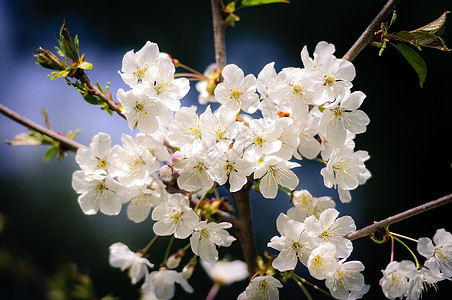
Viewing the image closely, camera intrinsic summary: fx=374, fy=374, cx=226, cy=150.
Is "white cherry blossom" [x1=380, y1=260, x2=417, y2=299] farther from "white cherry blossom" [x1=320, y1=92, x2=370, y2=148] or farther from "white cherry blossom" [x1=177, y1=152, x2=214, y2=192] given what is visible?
"white cherry blossom" [x1=177, y1=152, x2=214, y2=192]

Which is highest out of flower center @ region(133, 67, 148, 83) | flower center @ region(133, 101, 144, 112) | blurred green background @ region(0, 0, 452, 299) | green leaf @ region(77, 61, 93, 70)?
green leaf @ region(77, 61, 93, 70)

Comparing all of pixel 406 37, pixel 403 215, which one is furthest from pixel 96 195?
pixel 406 37

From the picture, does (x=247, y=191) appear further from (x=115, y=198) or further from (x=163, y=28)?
(x=163, y=28)

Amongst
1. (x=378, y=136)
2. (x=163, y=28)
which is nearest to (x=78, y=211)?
(x=163, y=28)

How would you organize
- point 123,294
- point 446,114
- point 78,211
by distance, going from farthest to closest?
point 78,211
point 123,294
point 446,114

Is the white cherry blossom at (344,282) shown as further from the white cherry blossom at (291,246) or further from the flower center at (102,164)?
the flower center at (102,164)

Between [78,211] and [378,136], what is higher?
[378,136]

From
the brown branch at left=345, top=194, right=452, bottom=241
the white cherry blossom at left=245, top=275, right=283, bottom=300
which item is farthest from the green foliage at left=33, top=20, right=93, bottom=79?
the brown branch at left=345, top=194, right=452, bottom=241
